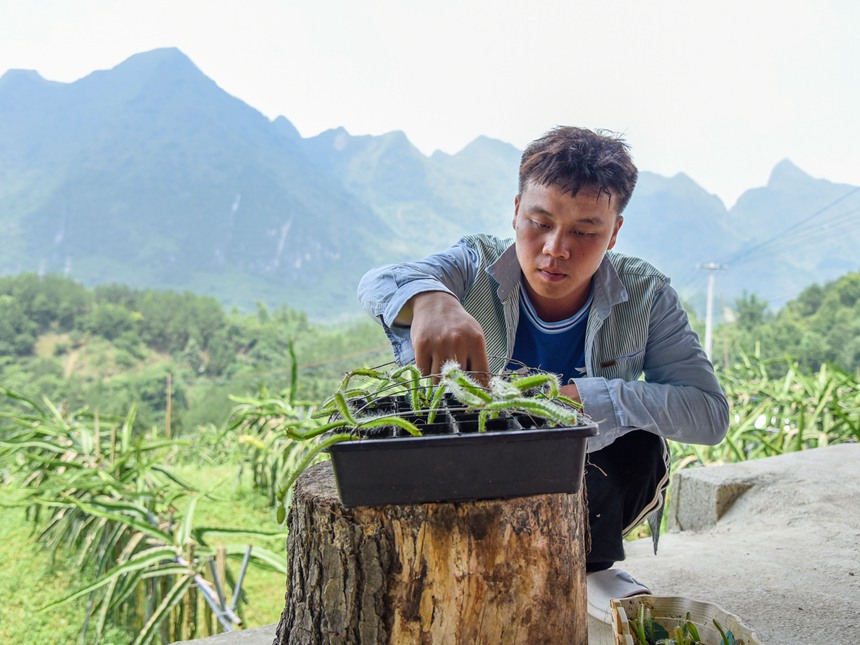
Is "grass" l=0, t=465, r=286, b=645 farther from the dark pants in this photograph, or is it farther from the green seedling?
the green seedling

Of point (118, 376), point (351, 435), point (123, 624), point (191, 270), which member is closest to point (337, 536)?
point (351, 435)

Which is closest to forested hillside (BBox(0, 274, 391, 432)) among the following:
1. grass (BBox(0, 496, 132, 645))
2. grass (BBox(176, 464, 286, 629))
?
grass (BBox(176, 464, 286, 629))

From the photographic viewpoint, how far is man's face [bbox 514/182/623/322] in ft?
3.34

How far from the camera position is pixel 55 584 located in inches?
112

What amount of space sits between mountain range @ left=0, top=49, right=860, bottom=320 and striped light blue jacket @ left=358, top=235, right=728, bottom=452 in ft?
82.2

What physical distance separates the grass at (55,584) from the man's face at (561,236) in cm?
172

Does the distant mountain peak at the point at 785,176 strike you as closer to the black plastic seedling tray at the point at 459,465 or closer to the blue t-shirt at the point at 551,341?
the blue t-shirt at the point at 551,341

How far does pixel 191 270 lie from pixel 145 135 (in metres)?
11.1

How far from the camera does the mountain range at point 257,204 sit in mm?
28359

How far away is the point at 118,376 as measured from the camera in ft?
39.2

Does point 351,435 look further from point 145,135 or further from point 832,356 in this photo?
point 145,135

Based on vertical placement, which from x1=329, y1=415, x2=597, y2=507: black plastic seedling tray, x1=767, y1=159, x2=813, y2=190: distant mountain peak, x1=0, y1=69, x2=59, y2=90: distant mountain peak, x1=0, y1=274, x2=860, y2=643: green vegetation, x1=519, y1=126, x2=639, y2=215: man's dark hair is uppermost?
x1=0, y1=69, x2=59, y2=90: distant mountain peak

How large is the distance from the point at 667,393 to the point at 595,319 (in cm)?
18

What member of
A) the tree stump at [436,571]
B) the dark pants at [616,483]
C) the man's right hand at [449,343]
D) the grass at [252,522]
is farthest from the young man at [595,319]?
the grass at [252,522]
